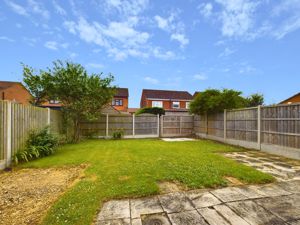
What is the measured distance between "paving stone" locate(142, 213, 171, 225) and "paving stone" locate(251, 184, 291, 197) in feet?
6.97

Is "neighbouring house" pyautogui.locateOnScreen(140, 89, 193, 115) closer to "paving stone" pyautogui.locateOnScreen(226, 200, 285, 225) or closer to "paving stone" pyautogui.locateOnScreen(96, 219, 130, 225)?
"paving stone" pyautogui.locateOnScreen(226, 200, 285, 225)

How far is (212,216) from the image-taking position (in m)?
2.53

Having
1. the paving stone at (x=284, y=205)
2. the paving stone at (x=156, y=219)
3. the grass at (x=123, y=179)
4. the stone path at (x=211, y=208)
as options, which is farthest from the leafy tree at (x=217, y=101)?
the paving stone at (x=156, y=219)

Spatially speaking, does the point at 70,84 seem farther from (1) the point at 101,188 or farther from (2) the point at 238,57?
(2) the point at 238,57

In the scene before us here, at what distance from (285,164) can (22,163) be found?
8727mm

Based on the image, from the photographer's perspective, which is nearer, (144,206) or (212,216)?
(212,216)

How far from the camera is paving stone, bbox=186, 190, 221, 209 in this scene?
2895 mm

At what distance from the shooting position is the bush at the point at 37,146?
583 centimetres

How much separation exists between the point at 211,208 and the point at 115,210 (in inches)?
61.1

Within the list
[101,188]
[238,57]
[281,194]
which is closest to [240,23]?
[238,57]

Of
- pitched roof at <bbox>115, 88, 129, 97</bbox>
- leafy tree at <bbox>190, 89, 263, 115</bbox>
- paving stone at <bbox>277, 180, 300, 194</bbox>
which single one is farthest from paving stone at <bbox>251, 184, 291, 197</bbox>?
pitched roof at <bbox>115, 88, 129, 97</bbox>

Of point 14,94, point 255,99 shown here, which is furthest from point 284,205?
point 14,94

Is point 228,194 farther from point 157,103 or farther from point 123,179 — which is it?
point 157,103

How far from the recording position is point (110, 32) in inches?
450
